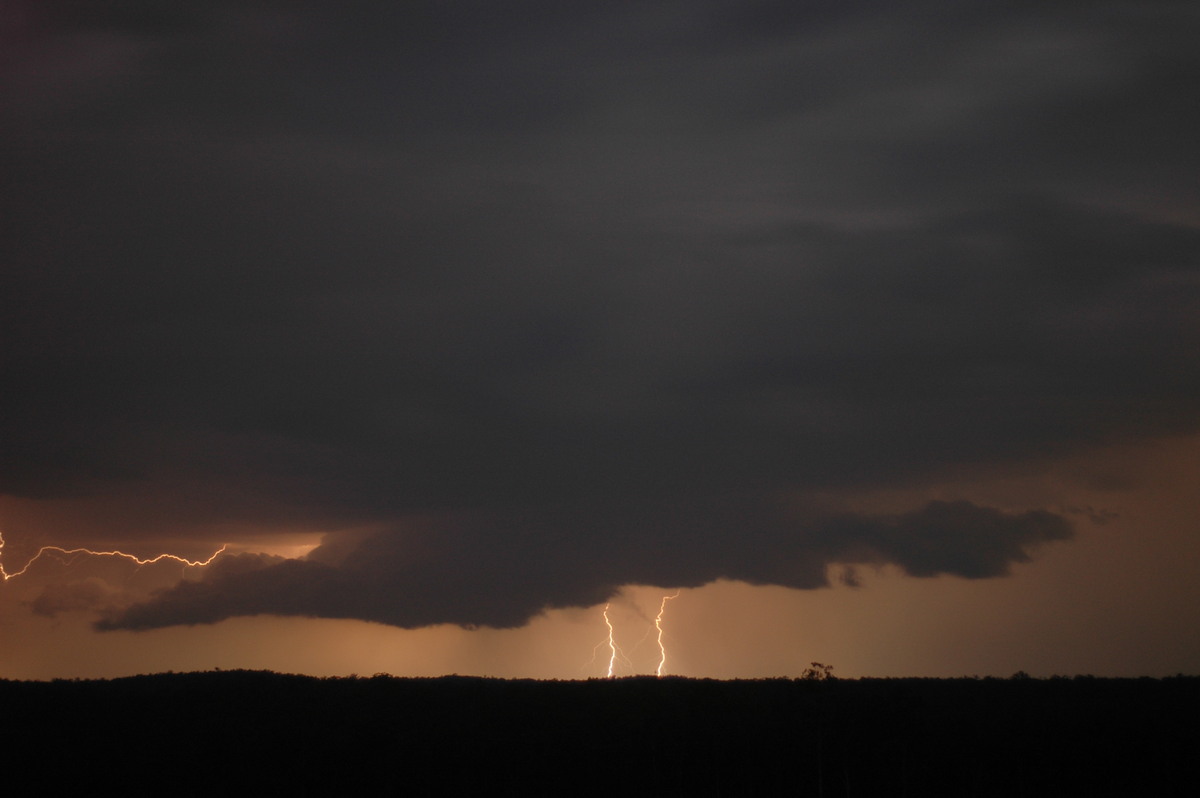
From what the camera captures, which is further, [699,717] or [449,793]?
[699,717]

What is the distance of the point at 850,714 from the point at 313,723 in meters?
49.5

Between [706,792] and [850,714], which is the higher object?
[850,714]

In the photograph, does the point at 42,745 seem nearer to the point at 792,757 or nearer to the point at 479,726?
the point at 479,726

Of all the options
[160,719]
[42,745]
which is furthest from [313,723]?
[42,745]

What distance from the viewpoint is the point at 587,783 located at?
255 ft

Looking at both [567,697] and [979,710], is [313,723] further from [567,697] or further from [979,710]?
[979,710]

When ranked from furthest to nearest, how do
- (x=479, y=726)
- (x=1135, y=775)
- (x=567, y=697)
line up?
(x=567, y=697)
(x=479, y=726)
(x=1135, y=775)

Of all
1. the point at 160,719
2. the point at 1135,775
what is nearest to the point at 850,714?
the point at 1135,775

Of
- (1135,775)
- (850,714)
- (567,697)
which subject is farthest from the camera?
(567,697)

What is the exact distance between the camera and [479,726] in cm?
9319

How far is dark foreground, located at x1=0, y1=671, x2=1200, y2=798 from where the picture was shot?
7300 cm

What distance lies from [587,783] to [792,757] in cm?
1554

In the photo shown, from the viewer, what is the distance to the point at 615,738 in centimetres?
8862

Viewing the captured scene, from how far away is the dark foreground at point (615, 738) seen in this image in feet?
240
